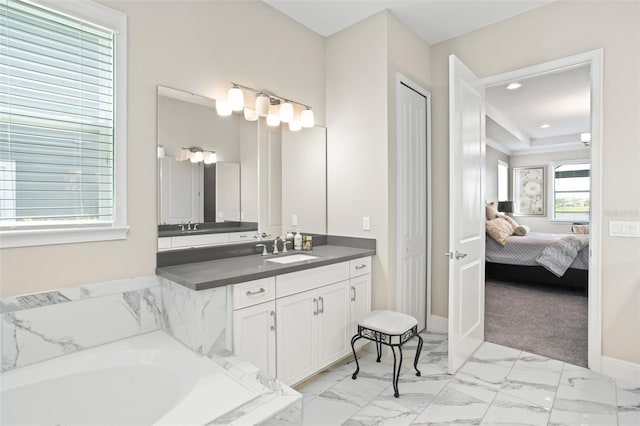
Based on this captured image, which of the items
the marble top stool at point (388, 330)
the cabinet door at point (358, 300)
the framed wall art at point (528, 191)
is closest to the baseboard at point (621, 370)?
the marble top stool at point (388, 330)

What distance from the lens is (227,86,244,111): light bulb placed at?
2.41 meters

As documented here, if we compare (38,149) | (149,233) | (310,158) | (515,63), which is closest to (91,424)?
(149,233)

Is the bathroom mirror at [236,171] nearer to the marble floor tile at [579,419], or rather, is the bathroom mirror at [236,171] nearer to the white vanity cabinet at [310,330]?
the white vanity cabinet at [310,330]

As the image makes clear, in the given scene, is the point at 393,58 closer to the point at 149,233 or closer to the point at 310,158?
the point at 310,158

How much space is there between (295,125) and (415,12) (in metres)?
1.35

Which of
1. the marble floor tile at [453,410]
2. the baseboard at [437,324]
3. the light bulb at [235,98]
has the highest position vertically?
the light bulb at [235,98]

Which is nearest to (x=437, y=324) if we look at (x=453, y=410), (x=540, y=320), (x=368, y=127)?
(x=540, y=320)

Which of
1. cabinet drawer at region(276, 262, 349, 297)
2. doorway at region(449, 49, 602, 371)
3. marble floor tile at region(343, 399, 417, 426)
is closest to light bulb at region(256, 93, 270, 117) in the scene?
cabinet drawer at region(276, 262, 349, 297)

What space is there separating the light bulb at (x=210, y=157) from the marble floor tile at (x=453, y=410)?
6.88 ft

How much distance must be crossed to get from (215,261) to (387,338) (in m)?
1.31

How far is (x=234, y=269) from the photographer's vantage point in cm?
206

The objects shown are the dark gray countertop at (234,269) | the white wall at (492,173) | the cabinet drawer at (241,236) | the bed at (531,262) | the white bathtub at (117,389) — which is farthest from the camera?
the white wall at (492,173)

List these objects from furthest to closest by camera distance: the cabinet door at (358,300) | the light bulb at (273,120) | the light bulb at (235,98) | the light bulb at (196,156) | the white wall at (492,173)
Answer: the white wall at (492,173) < the light bulb at (273,120) < the cabinet door at (358,300) < the light bulb at (235,98) < the light bulb at (196,156)

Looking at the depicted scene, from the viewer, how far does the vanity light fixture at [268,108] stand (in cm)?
242
